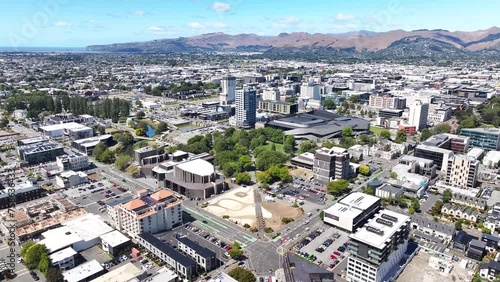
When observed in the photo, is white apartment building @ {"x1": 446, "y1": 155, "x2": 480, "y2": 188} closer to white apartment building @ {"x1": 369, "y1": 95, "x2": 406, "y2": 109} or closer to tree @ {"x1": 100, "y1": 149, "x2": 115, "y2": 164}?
white apartment building @ {"x1": 369, "y1": 95, "x2": 406, "y2": 109}

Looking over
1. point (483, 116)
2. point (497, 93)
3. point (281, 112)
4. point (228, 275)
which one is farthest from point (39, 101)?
point (497, 93)

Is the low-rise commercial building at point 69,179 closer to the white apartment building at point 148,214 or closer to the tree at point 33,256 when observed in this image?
the white apartment building at point 148,214

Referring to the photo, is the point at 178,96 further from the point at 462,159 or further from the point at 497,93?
the point at 497,93

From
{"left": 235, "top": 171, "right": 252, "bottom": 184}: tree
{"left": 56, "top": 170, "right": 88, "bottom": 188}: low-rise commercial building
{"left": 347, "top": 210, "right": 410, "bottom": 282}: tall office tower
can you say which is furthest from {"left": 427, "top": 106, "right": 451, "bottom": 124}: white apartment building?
{"left": 56, "top": 170, "right": 88, "bottom": 188}: low-rise commercial building

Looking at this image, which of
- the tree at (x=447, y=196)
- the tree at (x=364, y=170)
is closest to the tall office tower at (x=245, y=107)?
the tree at (x=364, y=170)

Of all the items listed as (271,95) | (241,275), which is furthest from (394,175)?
(271,95)

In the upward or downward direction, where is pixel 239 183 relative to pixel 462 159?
downward

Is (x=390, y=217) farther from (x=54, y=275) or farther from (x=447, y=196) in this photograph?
(x=54, y=275)
